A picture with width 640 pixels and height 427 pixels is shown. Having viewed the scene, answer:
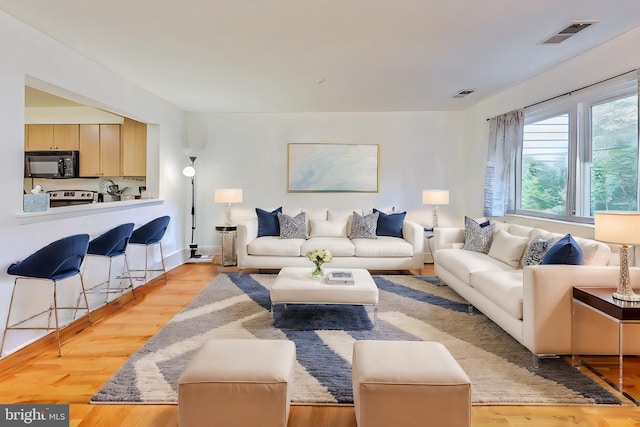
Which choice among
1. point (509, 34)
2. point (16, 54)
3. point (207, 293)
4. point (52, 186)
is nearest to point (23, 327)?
point (207, 293)

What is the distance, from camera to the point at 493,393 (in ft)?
7.42

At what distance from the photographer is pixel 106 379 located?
7.95ft

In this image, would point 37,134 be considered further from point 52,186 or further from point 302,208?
point 302,208

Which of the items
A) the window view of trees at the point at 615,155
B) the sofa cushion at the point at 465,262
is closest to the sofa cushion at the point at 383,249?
the sofa cushion at the point at 465,262

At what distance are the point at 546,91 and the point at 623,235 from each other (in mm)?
2520

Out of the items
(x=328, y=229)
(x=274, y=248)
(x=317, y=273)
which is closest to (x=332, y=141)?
(x=328, y=229)

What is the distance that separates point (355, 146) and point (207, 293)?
140 inches

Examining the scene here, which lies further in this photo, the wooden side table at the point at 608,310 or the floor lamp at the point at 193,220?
the floor lamp at the point at 193,220

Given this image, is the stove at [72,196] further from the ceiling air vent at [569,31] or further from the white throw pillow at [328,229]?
the ceiling air vent at [569,31]

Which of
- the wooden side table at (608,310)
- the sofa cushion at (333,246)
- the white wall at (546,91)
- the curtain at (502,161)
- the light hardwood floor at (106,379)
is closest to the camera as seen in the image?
the light hardwood floor at (106,379)

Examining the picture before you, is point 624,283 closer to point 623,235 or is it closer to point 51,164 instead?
point 623,235

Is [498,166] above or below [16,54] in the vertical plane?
below

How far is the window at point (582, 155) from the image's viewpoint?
3.33 m

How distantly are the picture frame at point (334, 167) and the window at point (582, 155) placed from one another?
7.82 ft
